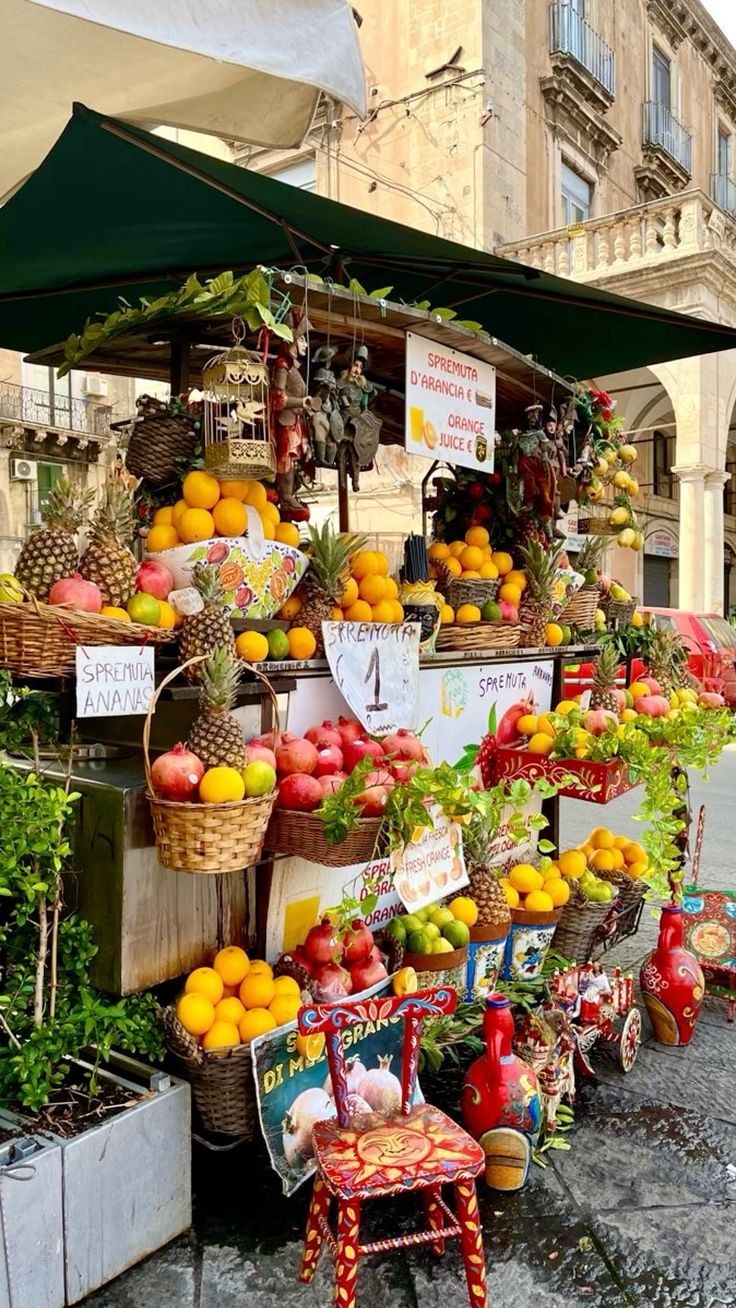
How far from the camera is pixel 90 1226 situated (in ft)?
7.73

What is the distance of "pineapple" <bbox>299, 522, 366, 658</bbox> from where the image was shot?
122 inches

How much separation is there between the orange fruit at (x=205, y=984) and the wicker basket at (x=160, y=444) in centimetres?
151

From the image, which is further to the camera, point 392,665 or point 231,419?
point 392,665

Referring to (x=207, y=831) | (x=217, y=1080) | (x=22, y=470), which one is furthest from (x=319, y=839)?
(x=22, y=470)

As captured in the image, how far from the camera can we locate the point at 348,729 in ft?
10.3

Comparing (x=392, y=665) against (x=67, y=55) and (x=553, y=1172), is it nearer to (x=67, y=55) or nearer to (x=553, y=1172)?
(x=553, y=1172)

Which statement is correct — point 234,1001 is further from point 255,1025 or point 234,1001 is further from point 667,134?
point 667,134

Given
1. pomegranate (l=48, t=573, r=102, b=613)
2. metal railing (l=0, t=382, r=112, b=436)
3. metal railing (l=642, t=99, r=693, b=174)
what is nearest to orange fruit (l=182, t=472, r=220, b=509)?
pomegranate (l=48, t=573, r=102, b=613)

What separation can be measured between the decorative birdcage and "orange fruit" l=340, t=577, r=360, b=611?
59cm

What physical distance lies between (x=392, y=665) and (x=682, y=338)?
224cm

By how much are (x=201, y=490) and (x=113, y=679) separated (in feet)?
2.11

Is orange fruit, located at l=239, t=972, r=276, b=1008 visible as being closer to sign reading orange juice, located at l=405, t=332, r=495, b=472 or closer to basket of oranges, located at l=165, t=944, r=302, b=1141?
basket of oranges, located at l=165, t=944, r=302, b=1141

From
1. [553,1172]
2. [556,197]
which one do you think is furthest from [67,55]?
[556,197]

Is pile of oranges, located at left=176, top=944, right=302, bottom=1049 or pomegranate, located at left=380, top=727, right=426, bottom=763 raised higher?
pomegranate, located at left=380, top=727, right=426, bottom=763
